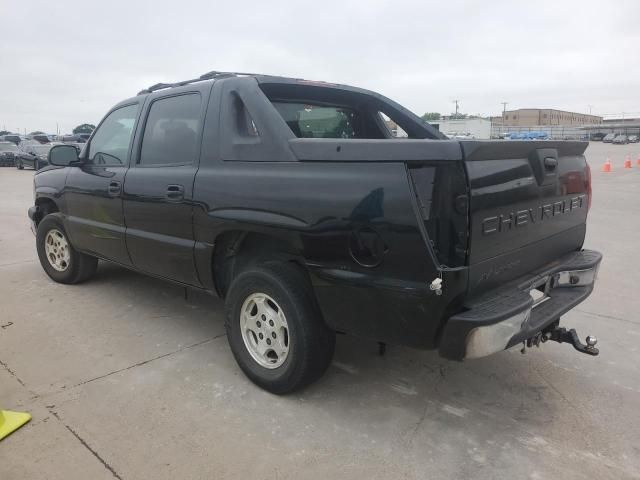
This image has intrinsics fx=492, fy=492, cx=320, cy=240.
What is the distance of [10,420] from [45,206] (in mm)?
3154

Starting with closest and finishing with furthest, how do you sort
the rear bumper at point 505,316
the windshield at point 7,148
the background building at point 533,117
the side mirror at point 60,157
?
the rear bumper at point 505,316
the side mirror at point 60,157
the windshield at point 7,148
the background building at point 533,117

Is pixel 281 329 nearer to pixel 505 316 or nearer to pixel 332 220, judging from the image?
pixel 332 220

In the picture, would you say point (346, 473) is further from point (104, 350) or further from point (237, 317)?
point (104, 350)

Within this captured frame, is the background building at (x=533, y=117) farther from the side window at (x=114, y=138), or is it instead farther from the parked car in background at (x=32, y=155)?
the side window at (x=114, y=138)

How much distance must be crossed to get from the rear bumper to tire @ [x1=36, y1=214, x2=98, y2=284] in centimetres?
413

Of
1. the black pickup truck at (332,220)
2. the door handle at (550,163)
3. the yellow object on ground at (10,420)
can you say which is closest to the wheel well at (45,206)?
the black pickup truck at (332,220)

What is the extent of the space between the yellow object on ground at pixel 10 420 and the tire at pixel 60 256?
250 cm

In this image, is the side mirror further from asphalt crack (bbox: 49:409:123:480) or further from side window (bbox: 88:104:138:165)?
asphalt crack (bbox: 49:409:123:480)

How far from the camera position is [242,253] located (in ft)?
10.6

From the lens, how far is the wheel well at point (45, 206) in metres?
5.21

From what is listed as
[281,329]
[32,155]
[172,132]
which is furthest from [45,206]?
[32,155]

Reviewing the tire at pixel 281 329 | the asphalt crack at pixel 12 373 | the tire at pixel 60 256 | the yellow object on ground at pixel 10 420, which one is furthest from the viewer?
the tire at pixel 60 256

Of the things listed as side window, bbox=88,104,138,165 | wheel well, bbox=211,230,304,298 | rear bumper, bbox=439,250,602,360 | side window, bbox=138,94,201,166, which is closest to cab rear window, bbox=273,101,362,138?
side window, bbox=138,94,201,166

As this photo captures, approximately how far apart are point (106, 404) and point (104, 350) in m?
0.82
